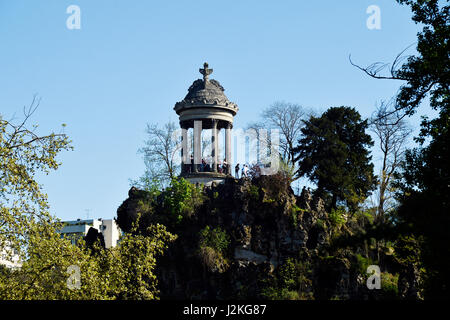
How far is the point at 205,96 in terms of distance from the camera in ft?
180

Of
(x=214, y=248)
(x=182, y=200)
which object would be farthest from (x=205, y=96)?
(x=214, y=248)

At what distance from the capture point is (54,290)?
2469 centimetres

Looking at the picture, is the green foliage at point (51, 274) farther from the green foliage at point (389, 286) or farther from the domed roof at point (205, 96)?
the domed roof at point (205, 96)

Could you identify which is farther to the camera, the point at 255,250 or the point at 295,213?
the point at 295,213

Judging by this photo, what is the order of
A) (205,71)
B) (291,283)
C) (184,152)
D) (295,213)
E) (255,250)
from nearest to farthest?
(291,283)
(255,250)
(295,213)
(184,152)
(205,71)

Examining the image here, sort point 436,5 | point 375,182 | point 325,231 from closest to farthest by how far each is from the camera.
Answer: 1. point 436,5
2. point 325,231
3. point 375,182

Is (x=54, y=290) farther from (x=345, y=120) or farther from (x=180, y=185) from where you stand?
(x=345, y=120)

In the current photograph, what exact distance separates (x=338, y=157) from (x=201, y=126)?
10646mm

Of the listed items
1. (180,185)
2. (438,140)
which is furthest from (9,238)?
(180,185)

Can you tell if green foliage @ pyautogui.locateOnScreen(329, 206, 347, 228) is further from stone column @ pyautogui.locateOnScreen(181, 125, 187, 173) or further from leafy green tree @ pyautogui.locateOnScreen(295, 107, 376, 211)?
stone column @ pyautogui.locateOnScreen(181, 125, 187, 173)

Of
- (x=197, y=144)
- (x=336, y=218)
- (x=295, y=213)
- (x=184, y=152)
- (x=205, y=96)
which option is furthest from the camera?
(x=205, y=96)

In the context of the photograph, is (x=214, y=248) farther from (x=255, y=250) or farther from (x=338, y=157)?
(x=338, y=157)

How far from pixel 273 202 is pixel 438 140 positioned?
23.0 m
